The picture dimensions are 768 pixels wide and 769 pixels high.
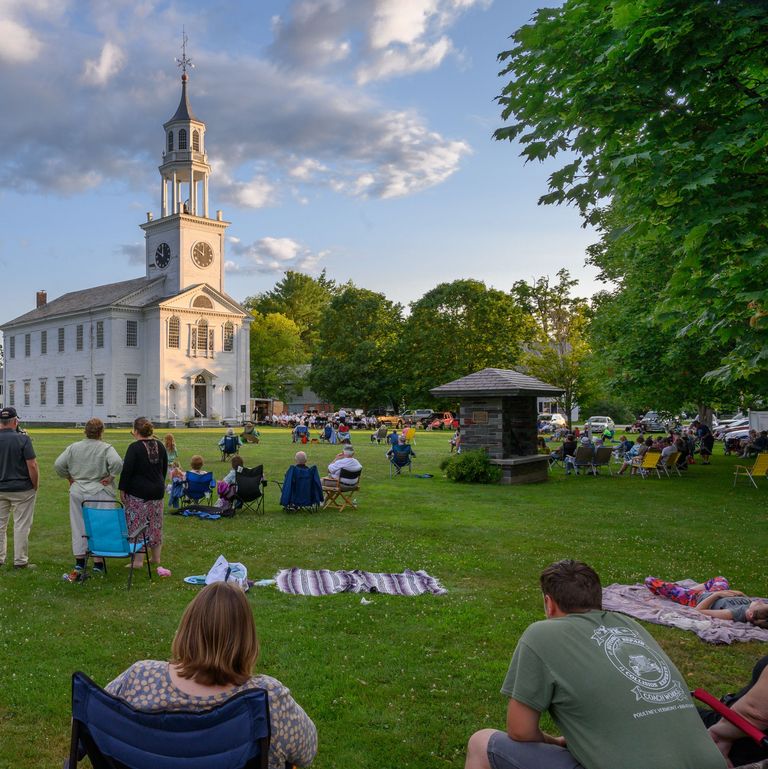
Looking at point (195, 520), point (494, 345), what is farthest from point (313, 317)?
point (195, 520)

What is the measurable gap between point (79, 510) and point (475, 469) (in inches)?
Result: 497

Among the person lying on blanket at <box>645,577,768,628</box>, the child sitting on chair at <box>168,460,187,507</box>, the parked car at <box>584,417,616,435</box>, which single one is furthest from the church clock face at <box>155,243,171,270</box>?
the person lying on blanket at <box>645,577,768,628</box>

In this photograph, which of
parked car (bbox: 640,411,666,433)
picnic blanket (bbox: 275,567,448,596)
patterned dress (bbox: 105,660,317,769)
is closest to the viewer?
patterned dress (bbox: 105,660,317,769)

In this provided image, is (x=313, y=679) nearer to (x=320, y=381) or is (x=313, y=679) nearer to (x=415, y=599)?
(x=415, y=599)

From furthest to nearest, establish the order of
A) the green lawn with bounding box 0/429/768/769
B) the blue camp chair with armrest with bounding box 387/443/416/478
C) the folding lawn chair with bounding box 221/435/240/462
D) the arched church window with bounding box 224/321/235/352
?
the arched church window with bounding box 224/321/235/352, the folding lawn chair with bounding box 221/435/240/462, the blue camp chair with armrest with bounding box 387/443/416/478, the green lawn with bounding box 0/429/768/769

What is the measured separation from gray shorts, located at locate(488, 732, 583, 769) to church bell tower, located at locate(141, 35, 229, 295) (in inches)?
2192

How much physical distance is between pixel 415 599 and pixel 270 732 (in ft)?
16.5

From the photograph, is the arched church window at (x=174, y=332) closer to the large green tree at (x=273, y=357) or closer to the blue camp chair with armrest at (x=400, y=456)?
the large green tree at (x=273, y=357)

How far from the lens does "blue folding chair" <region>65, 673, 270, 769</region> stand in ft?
8.16

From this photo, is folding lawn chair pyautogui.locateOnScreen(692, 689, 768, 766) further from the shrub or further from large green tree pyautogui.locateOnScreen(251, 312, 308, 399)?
large green tree pyautogui.locateOnScreen(251, 312, 308, 399)

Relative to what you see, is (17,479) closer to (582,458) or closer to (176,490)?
(176,490)

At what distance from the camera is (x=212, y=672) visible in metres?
2.68

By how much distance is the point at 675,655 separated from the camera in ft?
19.8

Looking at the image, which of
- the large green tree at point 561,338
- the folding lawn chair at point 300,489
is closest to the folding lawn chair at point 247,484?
the folding lawn chair at point 300,489
